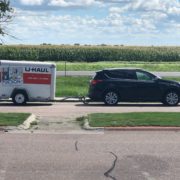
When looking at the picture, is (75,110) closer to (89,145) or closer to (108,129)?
(108,129)

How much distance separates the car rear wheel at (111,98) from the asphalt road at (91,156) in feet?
33.3

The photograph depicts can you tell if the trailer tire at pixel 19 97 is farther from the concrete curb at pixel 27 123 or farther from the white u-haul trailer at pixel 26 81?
the concrete curb at pixel 27 123

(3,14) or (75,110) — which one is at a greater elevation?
(3,14)

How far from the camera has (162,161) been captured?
37.3 feet

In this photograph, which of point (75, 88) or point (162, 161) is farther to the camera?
point (75, 88)

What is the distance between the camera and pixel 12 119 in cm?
1748

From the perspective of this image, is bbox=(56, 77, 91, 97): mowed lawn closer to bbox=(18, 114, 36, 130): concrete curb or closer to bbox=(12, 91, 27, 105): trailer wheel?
bbox=(12, 91, 27, 105): trailer wheel

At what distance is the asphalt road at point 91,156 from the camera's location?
33.3ft

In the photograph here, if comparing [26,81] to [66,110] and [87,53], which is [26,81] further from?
[87,53]

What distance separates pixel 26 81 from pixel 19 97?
0.77 meters

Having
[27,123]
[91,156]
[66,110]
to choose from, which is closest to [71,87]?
[66,110]

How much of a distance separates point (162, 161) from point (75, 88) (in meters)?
22.2

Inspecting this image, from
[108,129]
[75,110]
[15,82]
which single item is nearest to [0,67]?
[15,82]

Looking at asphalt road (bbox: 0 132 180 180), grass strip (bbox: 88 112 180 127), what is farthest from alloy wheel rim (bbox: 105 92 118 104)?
asphalt road (bbox: 0 132 180 180)
